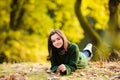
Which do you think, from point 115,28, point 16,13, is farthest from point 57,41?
point 16,13

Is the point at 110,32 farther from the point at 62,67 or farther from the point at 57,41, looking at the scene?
the point at 62,67

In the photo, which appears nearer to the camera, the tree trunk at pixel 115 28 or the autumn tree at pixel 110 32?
the autumn tree at pixel 110 32

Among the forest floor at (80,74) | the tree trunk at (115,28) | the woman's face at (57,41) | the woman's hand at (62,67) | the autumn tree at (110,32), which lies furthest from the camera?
the tree trunk at (115,28)

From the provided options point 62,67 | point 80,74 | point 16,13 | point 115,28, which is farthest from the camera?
point 16,13

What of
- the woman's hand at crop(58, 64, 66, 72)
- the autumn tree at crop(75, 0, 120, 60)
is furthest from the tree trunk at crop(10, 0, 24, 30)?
the woman's hand at crop(58, 64, 66, 72)

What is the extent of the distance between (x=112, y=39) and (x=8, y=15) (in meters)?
8.81

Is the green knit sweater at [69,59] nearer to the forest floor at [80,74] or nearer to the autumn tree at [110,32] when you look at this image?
the forest floor at [80,74]

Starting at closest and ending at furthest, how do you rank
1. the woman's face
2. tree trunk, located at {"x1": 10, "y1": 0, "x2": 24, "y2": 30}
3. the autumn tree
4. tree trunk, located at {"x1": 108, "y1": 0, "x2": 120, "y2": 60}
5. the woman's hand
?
the woman's hand
the woman's face
the autumn tree
tree trunk, located at {"x1": 108, "y1": 0, "x2": 120, "y2": 60}
tree trunk, located at {"x1": 10, "y1": 0, "x2": 24, "y2": 30}

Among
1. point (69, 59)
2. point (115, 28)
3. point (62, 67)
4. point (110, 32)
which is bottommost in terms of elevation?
point (62, 67)

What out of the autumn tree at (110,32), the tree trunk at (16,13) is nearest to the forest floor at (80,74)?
the autumn tree at (110,32)

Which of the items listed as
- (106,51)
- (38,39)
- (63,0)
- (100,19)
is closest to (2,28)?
(38,39)

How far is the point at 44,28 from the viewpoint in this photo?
23.8 meters

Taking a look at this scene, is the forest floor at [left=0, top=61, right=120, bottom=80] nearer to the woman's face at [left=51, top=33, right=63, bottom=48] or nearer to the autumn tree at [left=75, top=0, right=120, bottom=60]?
the woman's face at [left=51, top=33, right=63, bottom=48]

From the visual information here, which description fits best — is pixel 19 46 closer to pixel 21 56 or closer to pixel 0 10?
pixel 21 56
